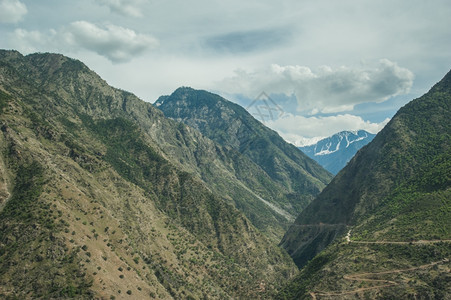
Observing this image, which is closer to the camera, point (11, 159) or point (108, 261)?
point (108, 261)

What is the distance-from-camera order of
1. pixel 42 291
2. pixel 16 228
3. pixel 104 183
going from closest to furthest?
1. pixel 42 291
2. pixel 16 228
3. pixel 104 183

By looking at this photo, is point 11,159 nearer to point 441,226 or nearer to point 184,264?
point 184,264

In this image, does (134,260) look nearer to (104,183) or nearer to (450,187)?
(104,183)

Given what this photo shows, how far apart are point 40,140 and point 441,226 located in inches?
8230

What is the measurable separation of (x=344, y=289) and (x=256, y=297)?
64134mm

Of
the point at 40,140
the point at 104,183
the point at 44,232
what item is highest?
the point at 40,140

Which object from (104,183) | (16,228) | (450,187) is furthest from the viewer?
(104,183)

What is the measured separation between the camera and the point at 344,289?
133m

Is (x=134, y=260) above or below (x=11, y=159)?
below

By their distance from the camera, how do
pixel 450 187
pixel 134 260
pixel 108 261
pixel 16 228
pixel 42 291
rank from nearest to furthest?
1. pixel 42 291
2. pixel 16 228
3. pixel 108 261
4. pixel 134 260
5. pixel 450 187

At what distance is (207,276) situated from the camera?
18750 centimetres

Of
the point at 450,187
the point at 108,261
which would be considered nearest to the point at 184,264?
the point at 108,261

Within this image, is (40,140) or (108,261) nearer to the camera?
(108,261)

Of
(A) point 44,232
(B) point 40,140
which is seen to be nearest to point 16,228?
(A) point 44,232
